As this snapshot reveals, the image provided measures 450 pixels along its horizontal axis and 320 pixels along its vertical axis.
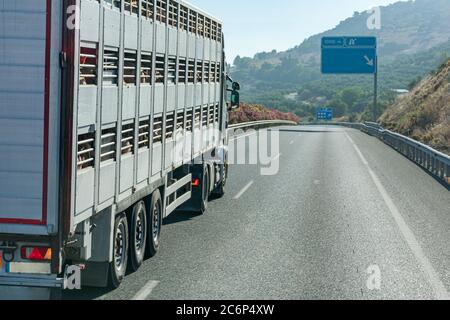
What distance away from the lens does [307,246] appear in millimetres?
10688

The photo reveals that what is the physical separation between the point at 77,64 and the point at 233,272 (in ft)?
12.5

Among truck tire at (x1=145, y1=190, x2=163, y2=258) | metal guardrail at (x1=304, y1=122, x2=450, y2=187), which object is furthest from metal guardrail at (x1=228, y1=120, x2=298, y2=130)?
truck tire at (x1=145, y1=190, x2=163, y2=258)

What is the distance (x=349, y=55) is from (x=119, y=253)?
5102 cm

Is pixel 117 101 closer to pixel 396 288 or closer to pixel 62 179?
pixel 62 179

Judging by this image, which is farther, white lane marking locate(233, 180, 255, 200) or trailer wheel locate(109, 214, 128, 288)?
white lane marking locate(233, 180, 255, 200)

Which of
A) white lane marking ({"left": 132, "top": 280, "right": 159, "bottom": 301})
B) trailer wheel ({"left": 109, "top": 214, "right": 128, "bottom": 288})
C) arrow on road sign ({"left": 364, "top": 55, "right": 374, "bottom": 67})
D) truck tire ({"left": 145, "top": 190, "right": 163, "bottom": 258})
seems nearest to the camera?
white lane marking ({"left": 132, "top": 280, "right": 159, "bottom": 301})

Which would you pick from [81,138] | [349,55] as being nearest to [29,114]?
[81,138]

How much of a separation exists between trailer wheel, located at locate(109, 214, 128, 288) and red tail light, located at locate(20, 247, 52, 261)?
56.9 inches

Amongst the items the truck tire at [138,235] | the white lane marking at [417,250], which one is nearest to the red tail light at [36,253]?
the truck tire at [138,235]

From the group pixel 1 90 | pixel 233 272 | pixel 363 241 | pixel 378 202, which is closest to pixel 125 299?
pixel 233 272

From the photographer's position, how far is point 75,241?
6.72m

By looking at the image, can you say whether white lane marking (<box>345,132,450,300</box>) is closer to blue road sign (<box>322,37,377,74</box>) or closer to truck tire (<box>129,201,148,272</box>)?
truck tire (<box>129,201,148,272</box>)

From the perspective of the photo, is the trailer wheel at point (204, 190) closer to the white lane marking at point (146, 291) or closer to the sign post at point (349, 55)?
the white lane marking at point (146, 291)

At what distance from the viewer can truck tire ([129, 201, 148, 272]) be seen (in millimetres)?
8633
